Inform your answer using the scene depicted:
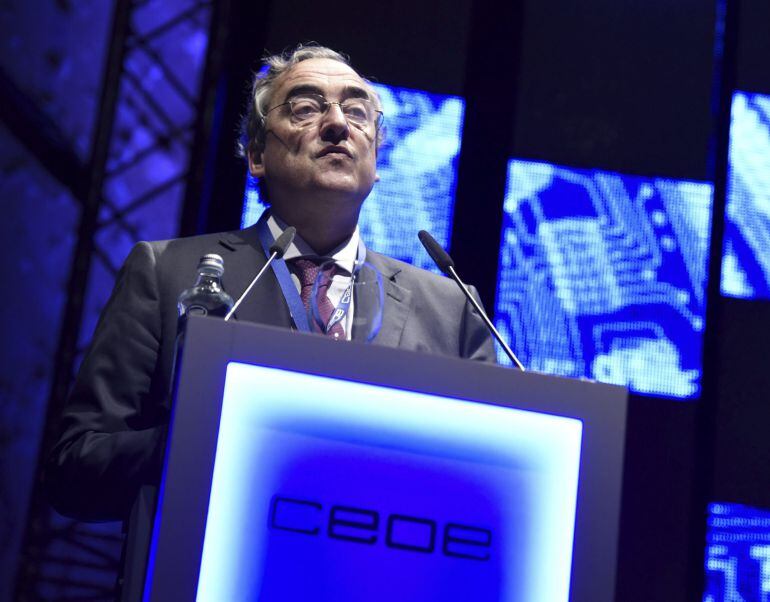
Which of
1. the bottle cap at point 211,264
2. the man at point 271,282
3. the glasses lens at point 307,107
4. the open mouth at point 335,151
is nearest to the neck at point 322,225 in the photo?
the man at point 271,282

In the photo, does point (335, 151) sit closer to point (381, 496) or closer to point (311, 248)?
point (311, 248)

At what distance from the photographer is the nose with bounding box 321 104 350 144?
1.97 metres

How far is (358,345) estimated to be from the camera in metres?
1.15

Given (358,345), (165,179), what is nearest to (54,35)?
(165,179)

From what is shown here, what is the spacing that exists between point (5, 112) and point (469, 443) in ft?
11.0

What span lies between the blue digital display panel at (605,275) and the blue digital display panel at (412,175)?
0.80ft

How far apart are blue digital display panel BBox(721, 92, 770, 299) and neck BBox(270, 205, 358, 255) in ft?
7.73

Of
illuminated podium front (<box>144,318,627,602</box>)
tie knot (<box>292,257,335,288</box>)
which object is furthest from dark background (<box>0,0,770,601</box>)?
illuminated podium front (<box>144,318,627,602</box>)

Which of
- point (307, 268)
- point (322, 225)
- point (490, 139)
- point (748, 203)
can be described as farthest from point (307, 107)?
point (748, 203)

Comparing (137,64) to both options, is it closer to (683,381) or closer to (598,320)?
(598,320)

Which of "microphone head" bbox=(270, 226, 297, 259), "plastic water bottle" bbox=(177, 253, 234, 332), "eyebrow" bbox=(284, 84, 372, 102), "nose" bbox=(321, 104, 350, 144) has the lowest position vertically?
"plastic water bottle" bbox=(177, 253, 234, 332)

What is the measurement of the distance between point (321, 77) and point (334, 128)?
0.68 feet

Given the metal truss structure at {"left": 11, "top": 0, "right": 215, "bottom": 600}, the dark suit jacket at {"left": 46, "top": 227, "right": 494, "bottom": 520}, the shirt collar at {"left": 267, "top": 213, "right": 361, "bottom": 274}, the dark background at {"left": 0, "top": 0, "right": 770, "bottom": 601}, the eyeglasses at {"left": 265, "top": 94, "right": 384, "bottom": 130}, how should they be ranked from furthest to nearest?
the dark background at {"left": 0, "top": 0, "right": 770, "bottom": 601}
the metal truss structure at {"left": 11, "top": 0, "right": 215, "bottom": 600}
the eyeglasses at {"left": 265, "top": 94, "right": 384, "bottom": 130}
the shirt collar at {"left": 267, "top": 213, "right": 361, "bottom": 274}
the dark suit jacket at {"left": 46, "top": 227, "right": 494, "bottom": 520}

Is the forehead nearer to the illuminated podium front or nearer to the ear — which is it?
the ear
